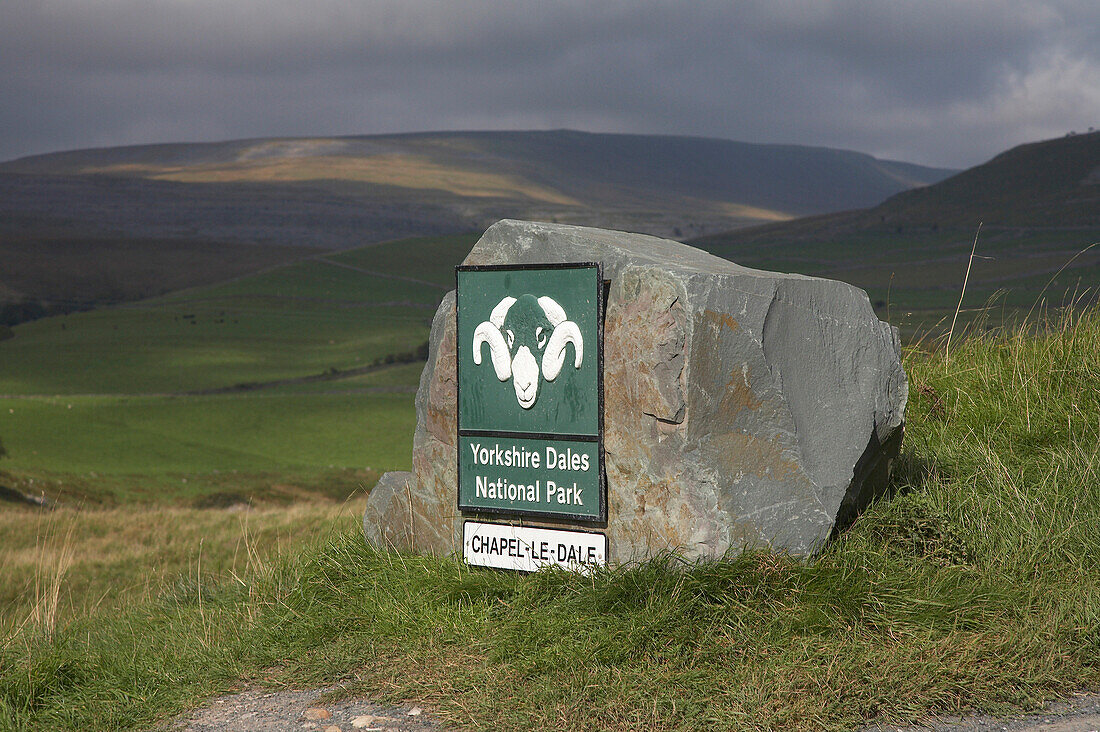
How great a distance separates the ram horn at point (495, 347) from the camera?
18.2ft

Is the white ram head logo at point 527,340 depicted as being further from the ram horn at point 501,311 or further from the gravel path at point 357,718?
the gravel path at point 357,718

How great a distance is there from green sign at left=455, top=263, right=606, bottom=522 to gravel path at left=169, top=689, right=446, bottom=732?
1480mm

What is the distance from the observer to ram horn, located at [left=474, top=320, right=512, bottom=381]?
5.55m

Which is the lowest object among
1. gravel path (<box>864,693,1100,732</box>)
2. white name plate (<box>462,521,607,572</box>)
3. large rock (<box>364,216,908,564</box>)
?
gravel path (<box>864,693,1100,732</box>)

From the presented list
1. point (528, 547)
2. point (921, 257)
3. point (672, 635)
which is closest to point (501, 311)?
point (528, 547)

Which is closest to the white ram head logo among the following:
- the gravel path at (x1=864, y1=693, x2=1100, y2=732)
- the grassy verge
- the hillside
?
the grassy verge

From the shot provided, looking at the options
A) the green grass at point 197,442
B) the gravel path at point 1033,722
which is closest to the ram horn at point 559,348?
the gravel path at point 1033,722

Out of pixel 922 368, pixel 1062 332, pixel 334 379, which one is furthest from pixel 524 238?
pixel 334 379

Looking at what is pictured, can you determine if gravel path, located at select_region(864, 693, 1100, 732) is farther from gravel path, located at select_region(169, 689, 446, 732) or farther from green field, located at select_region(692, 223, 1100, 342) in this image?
green field, located at select_region(692, 223, 1100, 342)

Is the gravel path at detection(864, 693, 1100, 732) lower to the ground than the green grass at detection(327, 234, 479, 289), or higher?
lower

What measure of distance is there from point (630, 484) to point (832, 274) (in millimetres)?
100841

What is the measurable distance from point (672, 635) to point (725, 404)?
4.13ft

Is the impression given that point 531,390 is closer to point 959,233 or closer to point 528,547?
point 528,547

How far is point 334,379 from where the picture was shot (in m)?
80.9
